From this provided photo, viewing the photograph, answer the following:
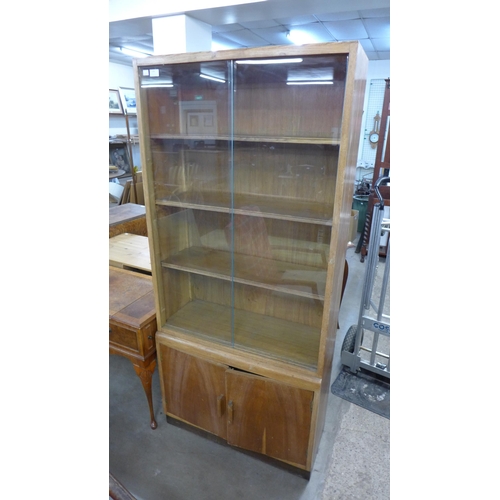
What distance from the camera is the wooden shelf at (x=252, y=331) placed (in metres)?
1.59

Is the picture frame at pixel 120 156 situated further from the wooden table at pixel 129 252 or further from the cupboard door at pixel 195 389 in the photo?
the cupboard door at pixel 195 389

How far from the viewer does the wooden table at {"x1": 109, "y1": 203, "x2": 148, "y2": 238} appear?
259 cm

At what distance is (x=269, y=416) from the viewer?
1.59 meters

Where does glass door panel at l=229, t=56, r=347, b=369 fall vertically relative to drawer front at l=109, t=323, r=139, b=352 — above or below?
above

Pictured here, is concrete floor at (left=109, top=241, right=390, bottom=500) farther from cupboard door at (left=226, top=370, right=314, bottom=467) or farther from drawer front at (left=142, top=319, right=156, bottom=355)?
drawer front at (left=142, top=319, right=156, bottom=355)

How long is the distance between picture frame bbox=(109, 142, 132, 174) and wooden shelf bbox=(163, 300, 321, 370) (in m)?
4.92

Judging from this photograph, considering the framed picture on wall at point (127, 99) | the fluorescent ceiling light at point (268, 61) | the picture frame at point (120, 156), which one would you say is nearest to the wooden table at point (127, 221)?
the fluorescent ceiling light at point (268, 61)

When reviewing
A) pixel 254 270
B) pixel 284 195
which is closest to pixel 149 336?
pixel 254 270

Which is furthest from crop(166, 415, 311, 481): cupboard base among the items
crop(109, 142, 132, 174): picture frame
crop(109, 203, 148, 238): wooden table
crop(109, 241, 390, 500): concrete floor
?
crop(109, 142, 132, 174): picture frame
